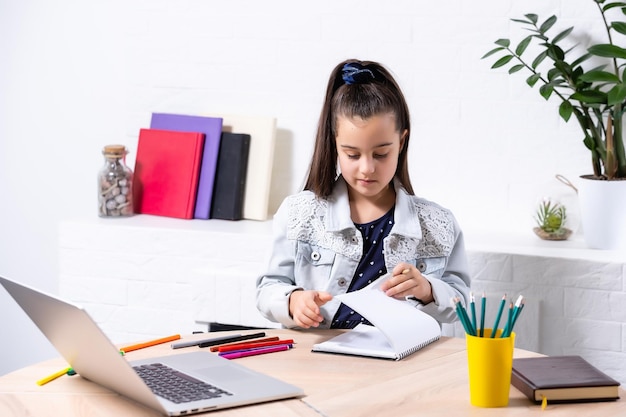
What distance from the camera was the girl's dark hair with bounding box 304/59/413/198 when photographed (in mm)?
2160

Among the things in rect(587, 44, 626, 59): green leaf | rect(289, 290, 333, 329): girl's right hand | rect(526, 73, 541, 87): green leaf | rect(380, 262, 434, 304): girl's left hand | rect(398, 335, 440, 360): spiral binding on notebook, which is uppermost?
rect(587, 44, 626, 59): green leaf

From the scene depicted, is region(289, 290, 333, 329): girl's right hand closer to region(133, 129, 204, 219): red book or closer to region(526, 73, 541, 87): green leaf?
region(526, 73, 541, 87): green leaf

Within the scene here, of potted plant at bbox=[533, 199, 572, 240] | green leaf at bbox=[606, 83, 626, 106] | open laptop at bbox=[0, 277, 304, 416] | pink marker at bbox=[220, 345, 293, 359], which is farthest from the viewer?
A: potted plant at bbox=[533, 199, 572, 240]

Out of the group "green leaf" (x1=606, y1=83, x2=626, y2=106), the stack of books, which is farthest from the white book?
"green leaf" (x1=606, y1=83, x2=626, y2=106)


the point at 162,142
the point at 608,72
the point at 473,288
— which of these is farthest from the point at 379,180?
the point at 162,142

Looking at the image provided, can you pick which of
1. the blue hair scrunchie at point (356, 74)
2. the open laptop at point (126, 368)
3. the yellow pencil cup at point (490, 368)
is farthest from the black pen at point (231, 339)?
the blue hair scrunchie at point (356, 74)

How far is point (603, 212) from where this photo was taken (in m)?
2.68

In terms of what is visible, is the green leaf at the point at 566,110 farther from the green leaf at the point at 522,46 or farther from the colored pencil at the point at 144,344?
the colored pencil at the point at 144,344

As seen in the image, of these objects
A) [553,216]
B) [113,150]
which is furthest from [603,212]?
[113,150]

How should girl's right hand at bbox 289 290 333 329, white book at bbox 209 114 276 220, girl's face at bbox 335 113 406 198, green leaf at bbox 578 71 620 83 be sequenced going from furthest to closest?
white book at bbox 209 114 276 220 < green leaf at bbox 578 71 620 83 < girl's face at bbox 335 113 406 198 < girl's right hand at bbox 289 290 333 329

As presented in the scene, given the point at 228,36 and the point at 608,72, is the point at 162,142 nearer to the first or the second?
the point at 228,36

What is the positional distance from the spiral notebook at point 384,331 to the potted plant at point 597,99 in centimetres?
97

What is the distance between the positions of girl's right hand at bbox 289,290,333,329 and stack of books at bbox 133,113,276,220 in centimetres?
121

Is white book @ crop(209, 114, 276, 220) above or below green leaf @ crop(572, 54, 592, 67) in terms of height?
below
